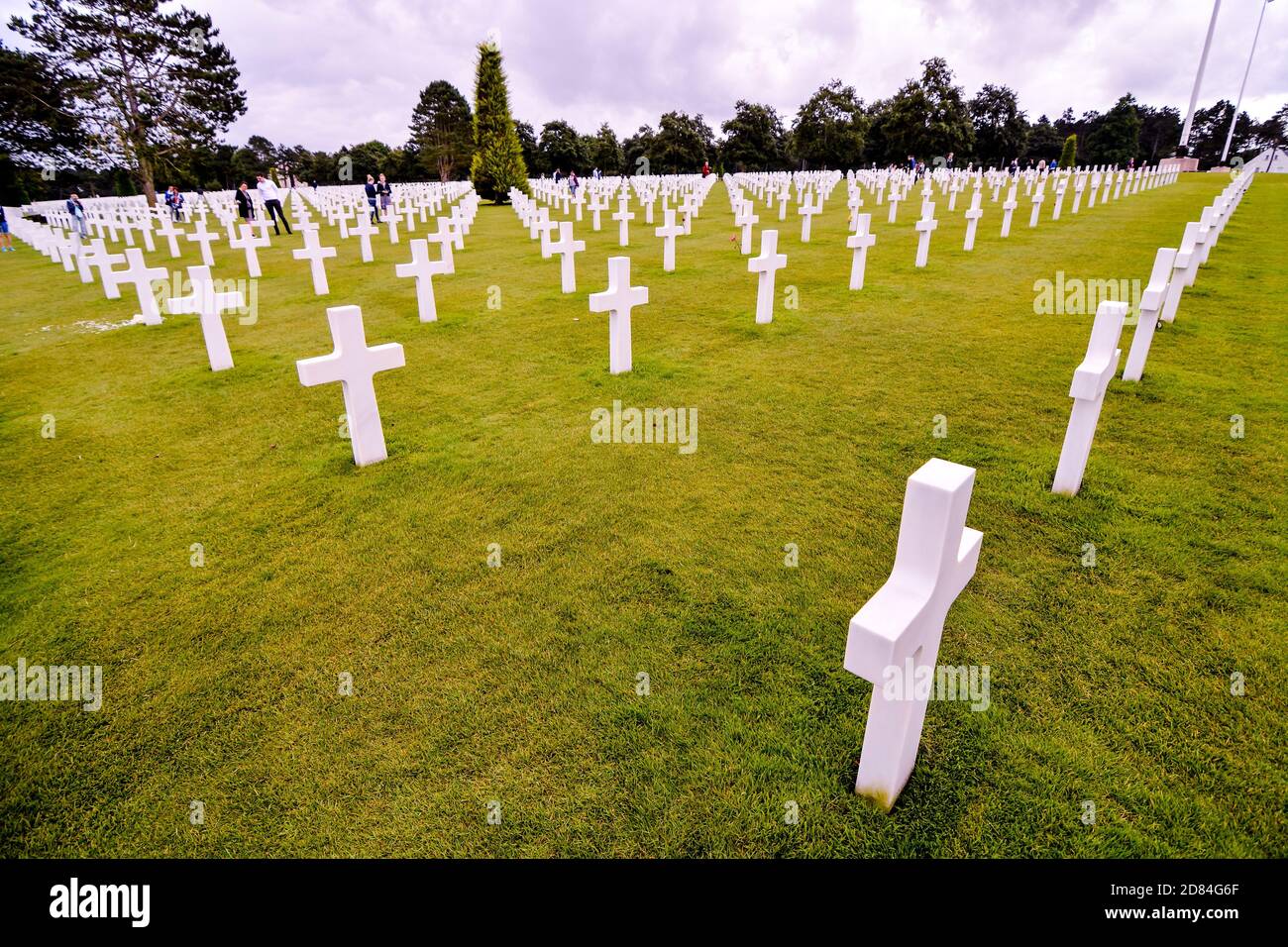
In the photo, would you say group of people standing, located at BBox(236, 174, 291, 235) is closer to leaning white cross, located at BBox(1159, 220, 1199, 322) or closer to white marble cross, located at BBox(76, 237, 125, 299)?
white marble cross, located at BBox(76, 237, 125, 299)

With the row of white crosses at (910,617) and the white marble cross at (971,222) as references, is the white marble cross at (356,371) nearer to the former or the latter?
the row of white crosses at (910,617)

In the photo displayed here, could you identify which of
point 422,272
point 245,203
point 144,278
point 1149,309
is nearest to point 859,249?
point 1149,309

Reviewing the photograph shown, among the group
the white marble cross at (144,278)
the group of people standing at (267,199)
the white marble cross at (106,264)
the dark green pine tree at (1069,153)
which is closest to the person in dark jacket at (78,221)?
the group of people standing at (267,199)

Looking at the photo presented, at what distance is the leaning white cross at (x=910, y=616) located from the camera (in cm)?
164

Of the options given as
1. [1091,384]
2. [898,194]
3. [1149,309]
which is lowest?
[1091,384]

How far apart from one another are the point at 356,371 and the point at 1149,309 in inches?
230

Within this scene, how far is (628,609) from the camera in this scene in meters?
2.96

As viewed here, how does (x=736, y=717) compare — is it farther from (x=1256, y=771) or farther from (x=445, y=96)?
(x=445, y=96)

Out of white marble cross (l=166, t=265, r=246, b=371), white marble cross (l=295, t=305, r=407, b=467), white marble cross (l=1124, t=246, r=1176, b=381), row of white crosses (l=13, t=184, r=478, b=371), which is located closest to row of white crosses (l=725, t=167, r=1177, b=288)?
white marble cross (l=1124, t=246, r=1176, b=381)

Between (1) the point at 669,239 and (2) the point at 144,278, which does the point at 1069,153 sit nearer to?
(1) the point at 669,239

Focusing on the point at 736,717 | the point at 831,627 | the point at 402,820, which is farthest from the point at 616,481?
the point at 402,820

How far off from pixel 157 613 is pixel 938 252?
13.3 metres

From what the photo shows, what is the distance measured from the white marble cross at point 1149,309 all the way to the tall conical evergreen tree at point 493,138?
2786 centimetres

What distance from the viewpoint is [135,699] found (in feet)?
8.27
